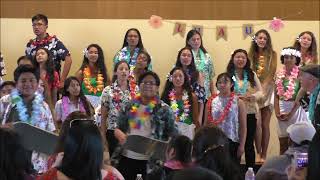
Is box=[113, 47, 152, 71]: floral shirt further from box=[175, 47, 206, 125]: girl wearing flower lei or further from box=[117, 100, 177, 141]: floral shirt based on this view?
box=[117, 100, 177, 141]: floral shirt

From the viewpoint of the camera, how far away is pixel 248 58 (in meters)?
6.54

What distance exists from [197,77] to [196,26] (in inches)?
62.3

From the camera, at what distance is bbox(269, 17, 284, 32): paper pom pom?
7.80 m

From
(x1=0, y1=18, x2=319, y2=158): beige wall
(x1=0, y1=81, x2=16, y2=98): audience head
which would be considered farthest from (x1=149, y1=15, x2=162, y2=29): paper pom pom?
(x1=0, y1=81, x2=16, y2=98): audience head

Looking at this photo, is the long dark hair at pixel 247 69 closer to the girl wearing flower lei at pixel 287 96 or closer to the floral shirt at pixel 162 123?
the girl wearing flower lei at pixel 287 96

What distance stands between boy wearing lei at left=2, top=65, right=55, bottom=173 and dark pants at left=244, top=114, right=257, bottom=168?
7.42 feet

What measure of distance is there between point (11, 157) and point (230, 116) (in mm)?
3304

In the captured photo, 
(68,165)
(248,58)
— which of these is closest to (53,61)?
(248,58)

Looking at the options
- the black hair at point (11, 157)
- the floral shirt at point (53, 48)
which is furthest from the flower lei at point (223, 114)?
the black hair at point (11, 157)

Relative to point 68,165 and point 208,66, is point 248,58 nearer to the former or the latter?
point 208,66

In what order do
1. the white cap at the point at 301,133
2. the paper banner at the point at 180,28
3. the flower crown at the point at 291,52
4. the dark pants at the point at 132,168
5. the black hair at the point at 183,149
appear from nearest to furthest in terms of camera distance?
the white cap at the point at 301,133
the black hair at the point at 183,149
the dark pants at the point at 132,168
the flower crown at the point at 291,52
the paper banner at the point at 180,28

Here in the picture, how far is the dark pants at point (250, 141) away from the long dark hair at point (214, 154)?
2862mm

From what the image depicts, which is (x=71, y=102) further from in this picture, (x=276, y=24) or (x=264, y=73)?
(x=276, y=24)

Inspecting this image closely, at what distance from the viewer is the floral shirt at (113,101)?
215 inches
